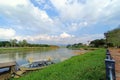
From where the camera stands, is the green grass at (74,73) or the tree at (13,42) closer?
the green grass at (74,73)

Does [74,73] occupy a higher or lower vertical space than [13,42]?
lower

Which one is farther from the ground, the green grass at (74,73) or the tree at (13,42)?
Result: the tree at (13,42)

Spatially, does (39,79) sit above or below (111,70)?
below

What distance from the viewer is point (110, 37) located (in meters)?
71.0

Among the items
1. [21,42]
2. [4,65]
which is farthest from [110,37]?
[21,42]

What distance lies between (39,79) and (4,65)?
7287 mm

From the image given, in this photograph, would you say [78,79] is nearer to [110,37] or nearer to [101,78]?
[101,78]

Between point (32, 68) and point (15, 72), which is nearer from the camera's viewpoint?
point (15, 72)

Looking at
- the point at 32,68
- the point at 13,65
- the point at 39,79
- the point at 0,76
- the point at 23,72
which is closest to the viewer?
the point at 39,79

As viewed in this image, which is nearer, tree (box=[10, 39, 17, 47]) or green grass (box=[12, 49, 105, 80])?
green grass (box=[12, 49, 105, 80])

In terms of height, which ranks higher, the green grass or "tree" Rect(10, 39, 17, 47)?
"tree" Rect(10, 39, 17, 47)

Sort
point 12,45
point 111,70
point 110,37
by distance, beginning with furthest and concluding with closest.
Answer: point 12,45 < point 110,37 < point 111,70

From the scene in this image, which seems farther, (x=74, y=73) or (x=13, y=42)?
(x=13, y=42)

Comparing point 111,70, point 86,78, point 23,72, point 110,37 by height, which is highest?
point 110,37
